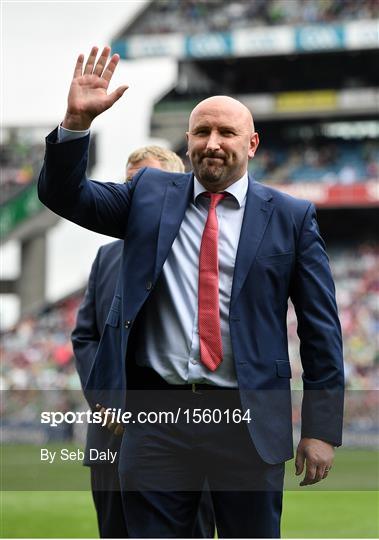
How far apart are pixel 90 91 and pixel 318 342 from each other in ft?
3.26

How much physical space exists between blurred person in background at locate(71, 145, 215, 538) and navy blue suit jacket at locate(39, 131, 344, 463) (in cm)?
88

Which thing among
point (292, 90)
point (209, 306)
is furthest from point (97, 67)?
point (292, 90)

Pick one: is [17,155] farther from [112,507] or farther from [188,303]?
[188,303]

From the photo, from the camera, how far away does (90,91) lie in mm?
3244

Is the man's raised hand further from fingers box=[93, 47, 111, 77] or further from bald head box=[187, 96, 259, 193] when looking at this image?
bald head box=[187, 96, 259, 193]

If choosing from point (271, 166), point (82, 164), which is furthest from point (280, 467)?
point (271, 166)

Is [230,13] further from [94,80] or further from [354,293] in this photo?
[94,80]

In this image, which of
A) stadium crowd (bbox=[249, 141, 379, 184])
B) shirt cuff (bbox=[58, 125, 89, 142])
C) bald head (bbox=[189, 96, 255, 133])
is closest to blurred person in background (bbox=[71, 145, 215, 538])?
bald head (bbox=[189, 96, 255, 133])

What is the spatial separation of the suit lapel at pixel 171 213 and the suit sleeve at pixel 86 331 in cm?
124

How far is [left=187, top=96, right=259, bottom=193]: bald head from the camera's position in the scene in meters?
3.28

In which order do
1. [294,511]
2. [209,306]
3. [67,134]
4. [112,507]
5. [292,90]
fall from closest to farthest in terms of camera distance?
[67,134] → [209,306] → [112,507] → [294,511] → [292,90]

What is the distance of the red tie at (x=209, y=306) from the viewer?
3.28 m

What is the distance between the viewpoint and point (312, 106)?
3189 centimetres

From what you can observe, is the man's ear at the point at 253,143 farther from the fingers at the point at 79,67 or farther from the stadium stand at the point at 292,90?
the stadium stand at the point at 292,90
